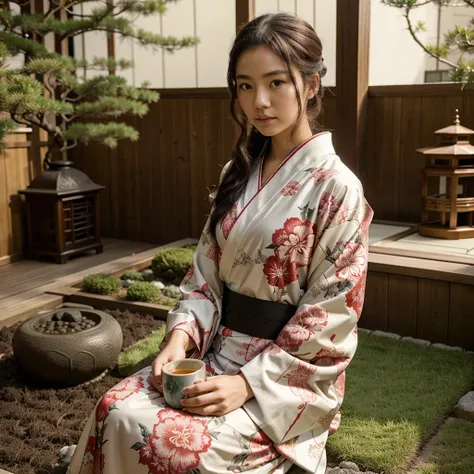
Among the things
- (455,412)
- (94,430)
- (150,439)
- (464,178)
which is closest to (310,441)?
(150,439)

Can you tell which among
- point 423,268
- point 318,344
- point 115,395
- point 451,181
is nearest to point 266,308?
point 318,344

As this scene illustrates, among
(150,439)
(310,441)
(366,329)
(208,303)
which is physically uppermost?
(208,303)

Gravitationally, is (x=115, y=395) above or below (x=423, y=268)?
above

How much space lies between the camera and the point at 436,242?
14.0 ft

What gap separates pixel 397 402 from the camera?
288cm

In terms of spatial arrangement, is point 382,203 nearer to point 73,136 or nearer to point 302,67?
point 73,136

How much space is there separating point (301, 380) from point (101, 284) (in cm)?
277

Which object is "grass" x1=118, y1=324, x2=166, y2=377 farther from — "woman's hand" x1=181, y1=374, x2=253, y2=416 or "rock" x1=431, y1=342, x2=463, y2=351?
"woman's hand" x1=181, y1=374, x2=253, y2=416

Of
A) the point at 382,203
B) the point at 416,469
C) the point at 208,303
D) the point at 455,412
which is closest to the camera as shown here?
the point at 208,303

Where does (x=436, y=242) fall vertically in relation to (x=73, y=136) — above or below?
below

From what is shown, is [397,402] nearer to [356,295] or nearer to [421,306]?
[421,306]

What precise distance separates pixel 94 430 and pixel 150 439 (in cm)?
24

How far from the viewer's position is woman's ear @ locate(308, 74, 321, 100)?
6.30ft

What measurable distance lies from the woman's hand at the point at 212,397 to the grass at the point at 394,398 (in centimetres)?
97
